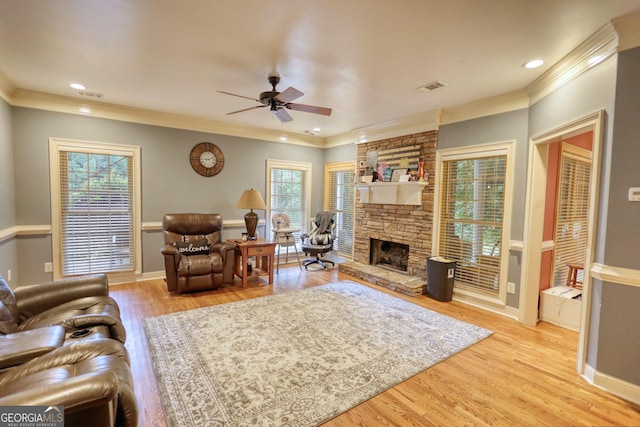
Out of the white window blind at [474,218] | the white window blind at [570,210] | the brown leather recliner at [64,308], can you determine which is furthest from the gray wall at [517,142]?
the brown leather recliner at [64,308]

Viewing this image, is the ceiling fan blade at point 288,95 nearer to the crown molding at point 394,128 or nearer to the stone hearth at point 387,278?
the crown molding at point 394,128

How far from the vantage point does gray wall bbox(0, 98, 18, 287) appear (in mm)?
3455

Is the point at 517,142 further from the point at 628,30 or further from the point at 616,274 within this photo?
the point at 616,274

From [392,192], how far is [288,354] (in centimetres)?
319

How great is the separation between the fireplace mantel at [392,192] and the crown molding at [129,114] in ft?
6.70

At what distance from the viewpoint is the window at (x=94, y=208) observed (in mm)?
4109

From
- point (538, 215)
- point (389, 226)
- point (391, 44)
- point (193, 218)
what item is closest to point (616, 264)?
point (538, 215)

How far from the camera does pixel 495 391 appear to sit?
7.07ft

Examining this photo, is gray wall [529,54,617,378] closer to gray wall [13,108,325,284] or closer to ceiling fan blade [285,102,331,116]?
ceiling fan blade [285,102,331,116]

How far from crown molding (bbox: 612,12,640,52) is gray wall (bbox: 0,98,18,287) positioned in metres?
6.02

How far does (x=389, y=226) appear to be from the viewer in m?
5.07

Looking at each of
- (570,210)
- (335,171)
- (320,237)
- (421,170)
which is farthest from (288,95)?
(570,210)

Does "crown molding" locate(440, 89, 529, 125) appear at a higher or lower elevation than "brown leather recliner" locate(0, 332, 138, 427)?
higher

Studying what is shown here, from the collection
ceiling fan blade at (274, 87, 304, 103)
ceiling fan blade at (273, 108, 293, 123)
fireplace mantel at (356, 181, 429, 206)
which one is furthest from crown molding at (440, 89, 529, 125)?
ceiling fan blade at (274, 87, 304, 103)
